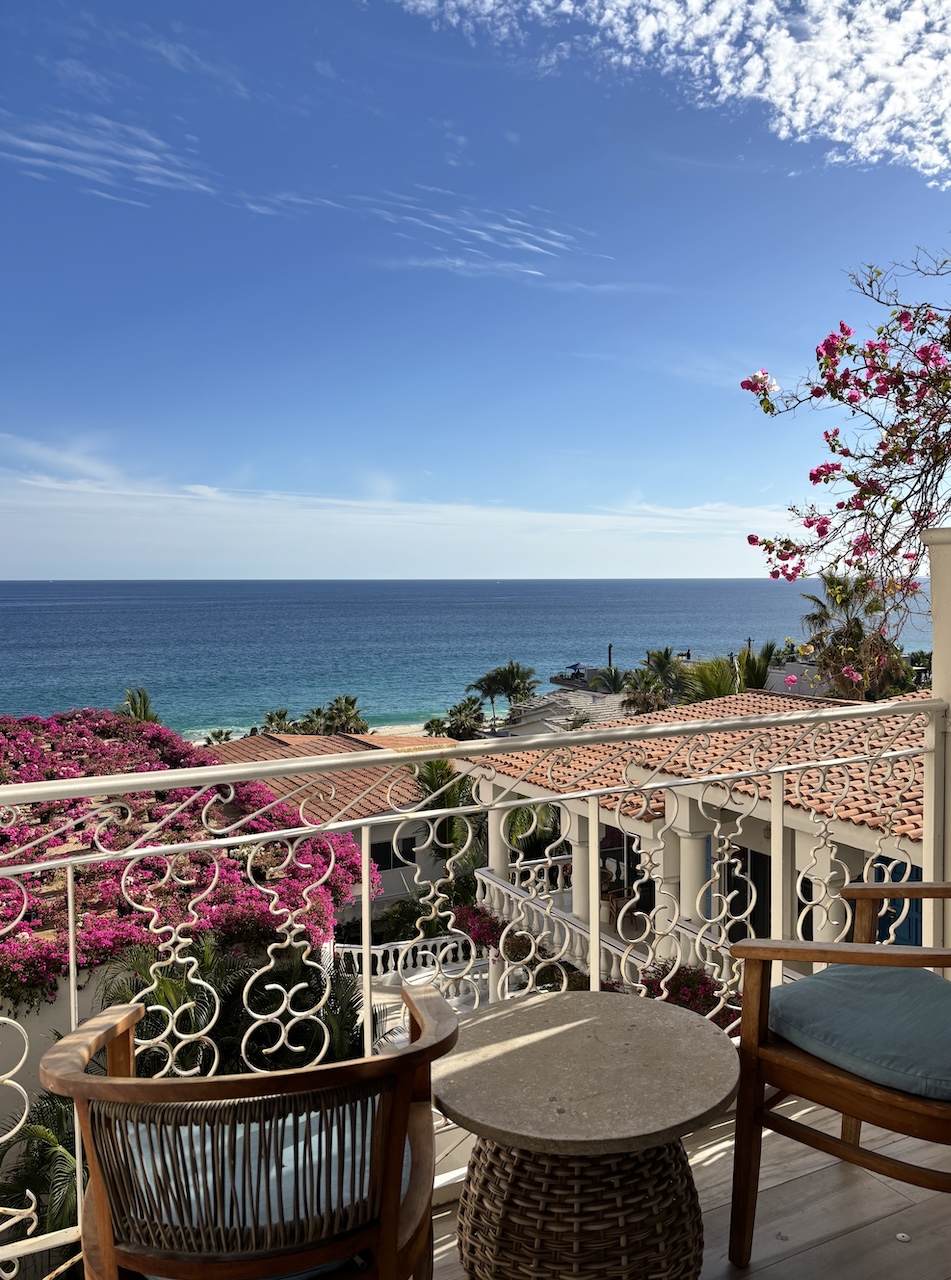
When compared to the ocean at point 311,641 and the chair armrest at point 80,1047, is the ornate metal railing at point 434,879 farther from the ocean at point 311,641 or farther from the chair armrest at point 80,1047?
the ocean at point 311,641

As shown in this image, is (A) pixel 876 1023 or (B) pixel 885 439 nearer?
(A) pixel 876 1023

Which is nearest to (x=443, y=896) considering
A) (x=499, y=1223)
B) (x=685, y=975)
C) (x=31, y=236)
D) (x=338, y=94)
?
(x=499, y=1223)

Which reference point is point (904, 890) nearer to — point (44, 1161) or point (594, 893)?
point (594, 893)

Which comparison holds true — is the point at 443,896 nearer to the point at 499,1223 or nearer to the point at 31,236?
the point at 499,1223

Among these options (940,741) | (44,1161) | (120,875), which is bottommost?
(44,1161)

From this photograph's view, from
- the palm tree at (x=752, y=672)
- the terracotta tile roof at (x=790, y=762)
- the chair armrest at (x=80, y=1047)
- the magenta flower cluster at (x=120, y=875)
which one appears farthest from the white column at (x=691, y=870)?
the palm tree at (x=752, y=672)

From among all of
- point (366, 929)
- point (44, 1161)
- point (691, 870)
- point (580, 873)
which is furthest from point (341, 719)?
point (366, 929)

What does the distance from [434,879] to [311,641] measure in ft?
195

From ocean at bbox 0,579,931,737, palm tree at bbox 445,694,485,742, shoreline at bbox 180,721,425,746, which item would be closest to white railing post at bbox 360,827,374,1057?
palm tree at bbox 445,694,485,742

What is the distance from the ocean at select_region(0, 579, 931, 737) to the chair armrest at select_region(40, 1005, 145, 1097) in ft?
148

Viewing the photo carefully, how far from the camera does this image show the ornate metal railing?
6.12 feet

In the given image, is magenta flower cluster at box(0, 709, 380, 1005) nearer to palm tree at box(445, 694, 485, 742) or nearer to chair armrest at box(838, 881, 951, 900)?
chair armrest at box(838, 881, 951, 900)

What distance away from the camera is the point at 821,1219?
78.4 inches

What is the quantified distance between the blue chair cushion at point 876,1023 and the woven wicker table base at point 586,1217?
0.38m
